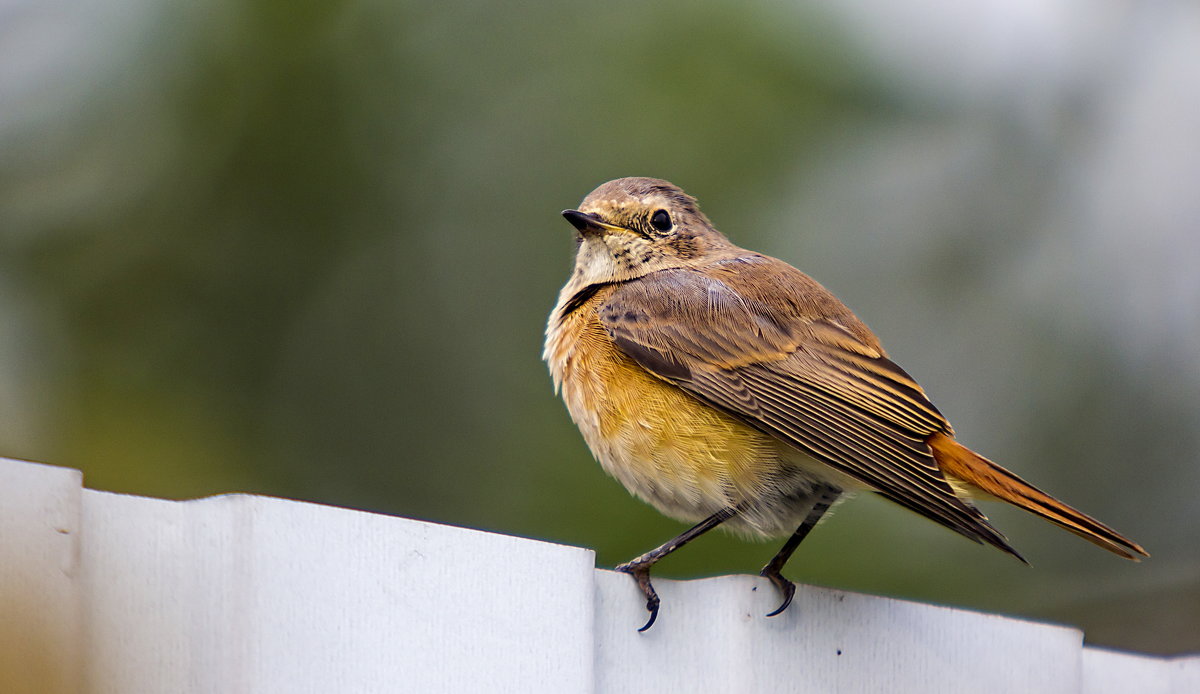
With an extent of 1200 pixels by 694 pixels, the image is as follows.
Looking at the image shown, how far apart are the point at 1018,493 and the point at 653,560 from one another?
0.91m

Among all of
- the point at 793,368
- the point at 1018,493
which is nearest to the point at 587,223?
the point at 793,368

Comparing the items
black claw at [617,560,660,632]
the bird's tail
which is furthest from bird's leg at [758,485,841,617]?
black claw at [617,560,660,632]

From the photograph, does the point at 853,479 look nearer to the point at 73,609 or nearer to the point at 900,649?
the point at 900,649

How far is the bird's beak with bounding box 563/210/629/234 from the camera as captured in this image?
3746mm

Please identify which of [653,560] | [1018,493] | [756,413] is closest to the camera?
[653,560]

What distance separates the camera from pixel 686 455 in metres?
2.94

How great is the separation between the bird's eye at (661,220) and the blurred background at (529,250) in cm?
113

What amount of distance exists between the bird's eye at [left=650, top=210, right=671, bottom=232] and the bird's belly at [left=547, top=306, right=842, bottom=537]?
3.05 feet

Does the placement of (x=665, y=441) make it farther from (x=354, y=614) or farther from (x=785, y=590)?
(x=354, y=614)

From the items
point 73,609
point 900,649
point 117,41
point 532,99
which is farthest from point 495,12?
point 73,609

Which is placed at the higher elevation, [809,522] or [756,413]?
[756,413]

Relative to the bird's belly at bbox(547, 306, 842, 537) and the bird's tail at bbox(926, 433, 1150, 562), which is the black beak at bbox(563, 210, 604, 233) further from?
the bird's tail at bbox(926, 433, 1150, 562)

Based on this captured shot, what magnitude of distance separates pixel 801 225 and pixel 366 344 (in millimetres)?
2092

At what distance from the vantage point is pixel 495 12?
593 cm
